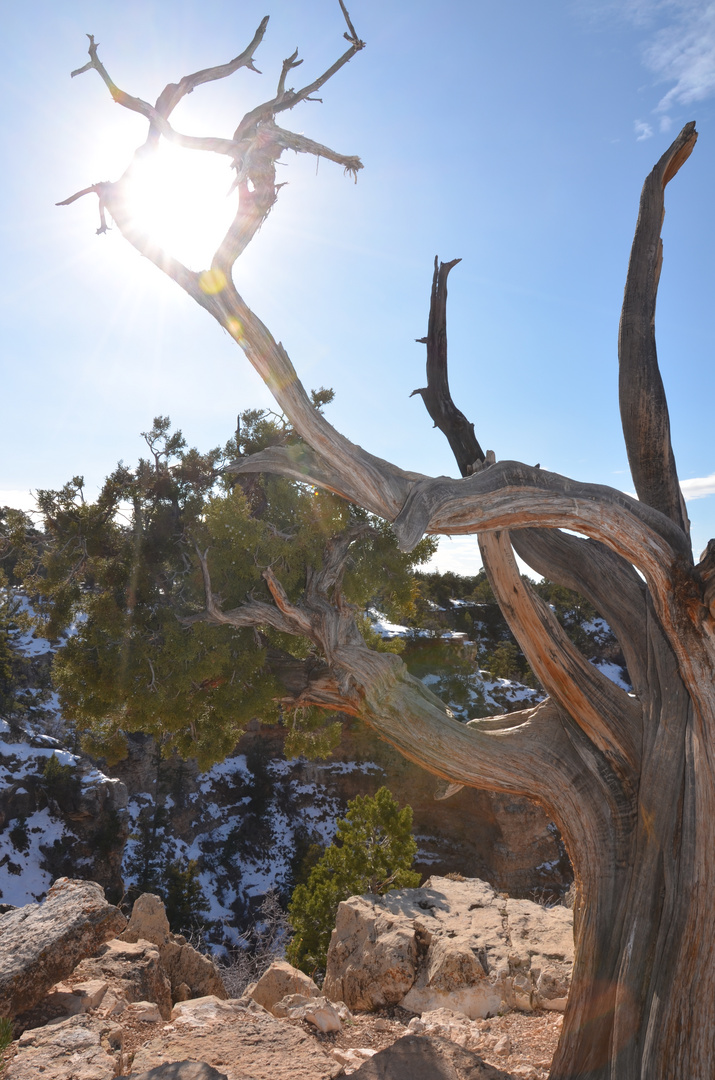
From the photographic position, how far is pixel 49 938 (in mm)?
6035

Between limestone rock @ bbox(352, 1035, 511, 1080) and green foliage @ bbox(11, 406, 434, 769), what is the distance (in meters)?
2.99

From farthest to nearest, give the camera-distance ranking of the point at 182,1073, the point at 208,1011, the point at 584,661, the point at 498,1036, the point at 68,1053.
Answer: the point at 498,1036
the point at 584,661
the point at 208,1011
the point at 68,1053
the point at 182,1073

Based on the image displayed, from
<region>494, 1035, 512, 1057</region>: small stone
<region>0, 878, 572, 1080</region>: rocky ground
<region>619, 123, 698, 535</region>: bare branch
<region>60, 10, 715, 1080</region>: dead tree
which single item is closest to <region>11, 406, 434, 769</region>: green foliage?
<region>60, 10, 715, 1080</region>: dead tree

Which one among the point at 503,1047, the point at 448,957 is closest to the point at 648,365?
the point at 503,1047

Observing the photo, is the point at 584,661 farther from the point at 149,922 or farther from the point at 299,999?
the point at 149,922

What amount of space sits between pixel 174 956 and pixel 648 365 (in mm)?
9832

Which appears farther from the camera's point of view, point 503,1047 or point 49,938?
point 49,938

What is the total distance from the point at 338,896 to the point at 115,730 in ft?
26.8

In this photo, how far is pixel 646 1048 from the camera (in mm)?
4242

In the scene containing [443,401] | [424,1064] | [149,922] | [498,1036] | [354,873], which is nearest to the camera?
[424,1064]

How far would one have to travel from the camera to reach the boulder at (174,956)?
891cm

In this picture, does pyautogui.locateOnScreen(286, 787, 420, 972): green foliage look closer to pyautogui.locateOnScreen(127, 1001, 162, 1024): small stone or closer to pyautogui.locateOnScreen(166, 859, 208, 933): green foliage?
pyautogui.locateOnScreen(127, 1001, 162, 1024): small stone

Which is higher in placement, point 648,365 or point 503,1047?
point 648,365

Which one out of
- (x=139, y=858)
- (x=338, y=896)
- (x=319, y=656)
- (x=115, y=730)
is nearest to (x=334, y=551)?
(x=319, y=656)
